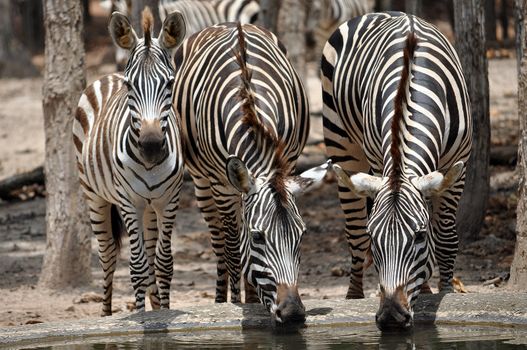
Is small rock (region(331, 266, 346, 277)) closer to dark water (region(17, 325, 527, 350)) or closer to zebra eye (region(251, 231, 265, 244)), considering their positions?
dark water (region(17, 325, 527, 350))

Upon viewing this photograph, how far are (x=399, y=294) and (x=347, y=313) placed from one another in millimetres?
881

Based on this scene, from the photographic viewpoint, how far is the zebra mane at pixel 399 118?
711 centimetres

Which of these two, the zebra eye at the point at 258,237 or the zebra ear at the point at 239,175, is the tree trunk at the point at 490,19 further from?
the zebra eye at the point at 258,237

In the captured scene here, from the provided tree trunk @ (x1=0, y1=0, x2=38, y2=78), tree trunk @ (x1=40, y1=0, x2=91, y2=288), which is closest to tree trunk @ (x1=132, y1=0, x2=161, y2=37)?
tree trunk @ (x1=40, y1=0, x2=91, y2=288)

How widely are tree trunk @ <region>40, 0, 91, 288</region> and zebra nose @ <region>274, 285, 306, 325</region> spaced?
4.18m

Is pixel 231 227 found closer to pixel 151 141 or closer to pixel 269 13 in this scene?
pixel 151 141

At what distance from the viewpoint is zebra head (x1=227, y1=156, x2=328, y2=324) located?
273 inches

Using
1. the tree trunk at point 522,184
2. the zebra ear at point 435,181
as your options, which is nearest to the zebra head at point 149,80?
the zebra ear at point 435,181

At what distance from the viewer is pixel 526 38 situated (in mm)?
8344

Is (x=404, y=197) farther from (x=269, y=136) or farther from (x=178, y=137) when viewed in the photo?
(x=178, y=137)

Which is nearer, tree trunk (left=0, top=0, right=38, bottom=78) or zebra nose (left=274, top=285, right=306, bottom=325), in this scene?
zebra nose (left=274, top=285, right=306, bottom=325)

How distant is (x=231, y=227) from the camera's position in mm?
9062

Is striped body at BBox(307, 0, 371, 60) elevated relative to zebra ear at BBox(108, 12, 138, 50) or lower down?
elevated

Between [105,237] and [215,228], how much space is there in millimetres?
963
